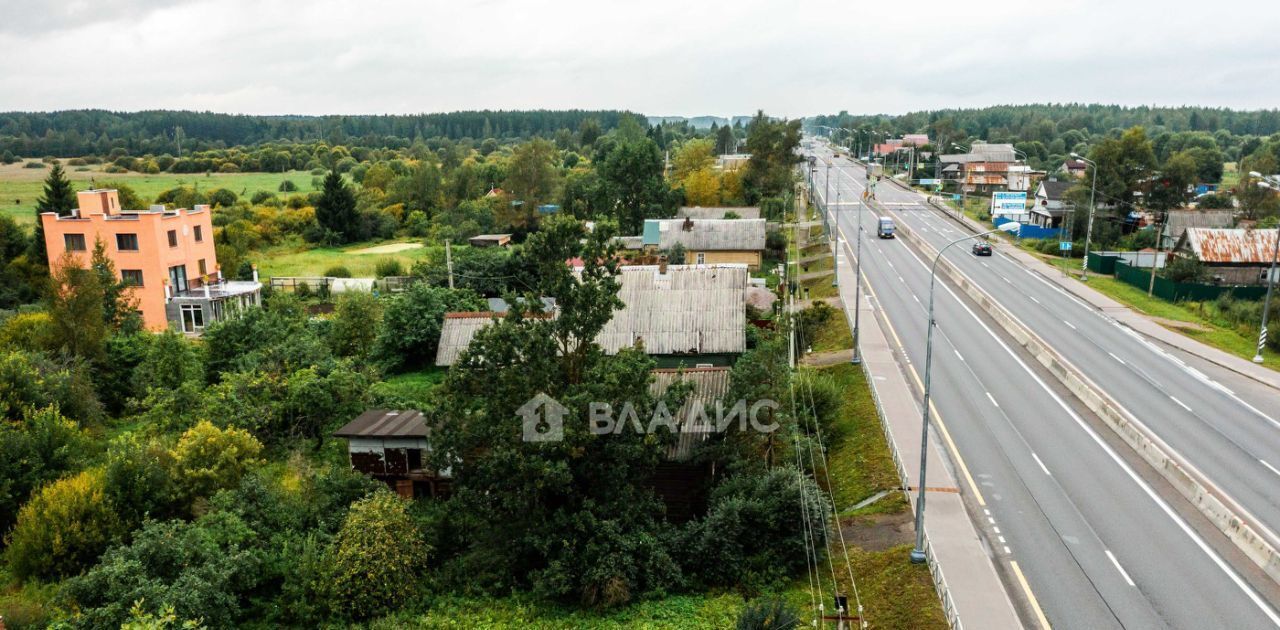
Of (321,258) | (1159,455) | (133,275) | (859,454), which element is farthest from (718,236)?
(321,258)

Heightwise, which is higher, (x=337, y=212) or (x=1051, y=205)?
(x=1051, y=205)

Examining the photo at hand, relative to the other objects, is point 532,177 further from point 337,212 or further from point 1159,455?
point 1159,455

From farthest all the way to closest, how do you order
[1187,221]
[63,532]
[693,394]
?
[1187,221]
[693,394]
[63,532]

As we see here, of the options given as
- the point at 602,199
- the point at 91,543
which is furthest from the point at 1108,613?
the point at 602,199

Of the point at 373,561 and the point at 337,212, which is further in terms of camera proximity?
the point at 337,212

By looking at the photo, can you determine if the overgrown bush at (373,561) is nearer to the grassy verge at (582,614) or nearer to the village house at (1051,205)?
the grassy verge at (582,614)

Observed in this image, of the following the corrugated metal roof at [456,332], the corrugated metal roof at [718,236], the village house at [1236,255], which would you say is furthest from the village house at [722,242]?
the village house at [1236,255]
